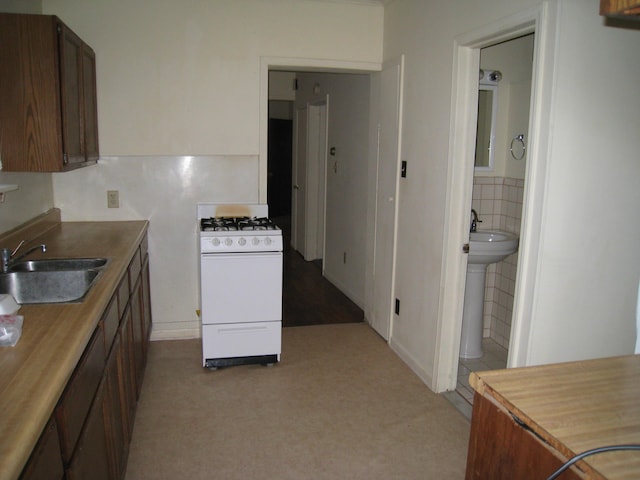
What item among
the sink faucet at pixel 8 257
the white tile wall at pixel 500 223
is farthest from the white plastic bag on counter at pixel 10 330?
the white tile wall at pixel 500 223

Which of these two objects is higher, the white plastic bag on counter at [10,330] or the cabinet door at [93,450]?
the white plastic bag on counter at [10,330]

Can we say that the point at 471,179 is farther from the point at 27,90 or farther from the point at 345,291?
the point at 345,291

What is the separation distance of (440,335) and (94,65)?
3.00 meters

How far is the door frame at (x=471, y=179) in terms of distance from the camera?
221 centimetres

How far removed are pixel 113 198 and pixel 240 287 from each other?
128 centimetres

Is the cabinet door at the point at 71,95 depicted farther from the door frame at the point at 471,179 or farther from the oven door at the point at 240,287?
the door frame at the point at 471,179

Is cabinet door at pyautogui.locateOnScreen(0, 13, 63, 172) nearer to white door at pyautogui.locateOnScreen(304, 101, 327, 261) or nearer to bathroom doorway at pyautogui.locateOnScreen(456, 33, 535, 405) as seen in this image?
bathroom doorway at pyautogui.locateOnScreen(456, 33, 535, 405)

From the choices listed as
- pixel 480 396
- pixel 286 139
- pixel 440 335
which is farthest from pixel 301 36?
pixel 286 139

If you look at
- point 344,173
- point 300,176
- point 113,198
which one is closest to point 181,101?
point 113,198

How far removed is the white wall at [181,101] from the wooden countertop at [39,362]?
4.48 ft

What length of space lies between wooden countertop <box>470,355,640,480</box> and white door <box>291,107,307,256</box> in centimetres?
561

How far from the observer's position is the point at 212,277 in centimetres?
344

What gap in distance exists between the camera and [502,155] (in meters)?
3.93

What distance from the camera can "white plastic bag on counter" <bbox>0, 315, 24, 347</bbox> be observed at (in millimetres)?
1583
